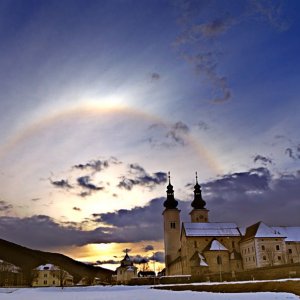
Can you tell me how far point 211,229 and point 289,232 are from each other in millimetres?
20876

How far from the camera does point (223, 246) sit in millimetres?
107875

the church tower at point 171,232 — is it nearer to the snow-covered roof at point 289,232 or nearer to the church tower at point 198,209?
the church tower at point 198,209

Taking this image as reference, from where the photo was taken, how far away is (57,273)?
508 ft

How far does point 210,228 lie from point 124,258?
47.5 metres

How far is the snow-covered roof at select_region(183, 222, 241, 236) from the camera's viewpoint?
368ft

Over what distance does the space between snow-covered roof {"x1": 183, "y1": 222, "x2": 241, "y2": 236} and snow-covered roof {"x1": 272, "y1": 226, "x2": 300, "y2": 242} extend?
11.5 m

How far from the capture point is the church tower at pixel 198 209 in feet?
425

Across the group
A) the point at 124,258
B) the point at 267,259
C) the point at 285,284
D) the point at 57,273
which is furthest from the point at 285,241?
the point at 57,273

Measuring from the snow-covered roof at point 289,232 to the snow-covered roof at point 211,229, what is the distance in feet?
37.6

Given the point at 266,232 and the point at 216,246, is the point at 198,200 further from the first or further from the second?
the point at 266,232

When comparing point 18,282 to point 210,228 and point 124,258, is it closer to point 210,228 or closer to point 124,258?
point 124,258

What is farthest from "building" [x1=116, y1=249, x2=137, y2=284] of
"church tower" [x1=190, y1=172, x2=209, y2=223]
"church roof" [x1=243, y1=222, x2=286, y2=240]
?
→ "church roof" [x1=243, y1=222, x2=286, y2=240]

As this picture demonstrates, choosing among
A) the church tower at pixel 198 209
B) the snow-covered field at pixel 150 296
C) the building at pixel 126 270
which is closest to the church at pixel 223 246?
the church tower at pixel 198 209

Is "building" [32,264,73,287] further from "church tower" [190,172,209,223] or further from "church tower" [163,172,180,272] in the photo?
"church tower" [190,172,209,223]
